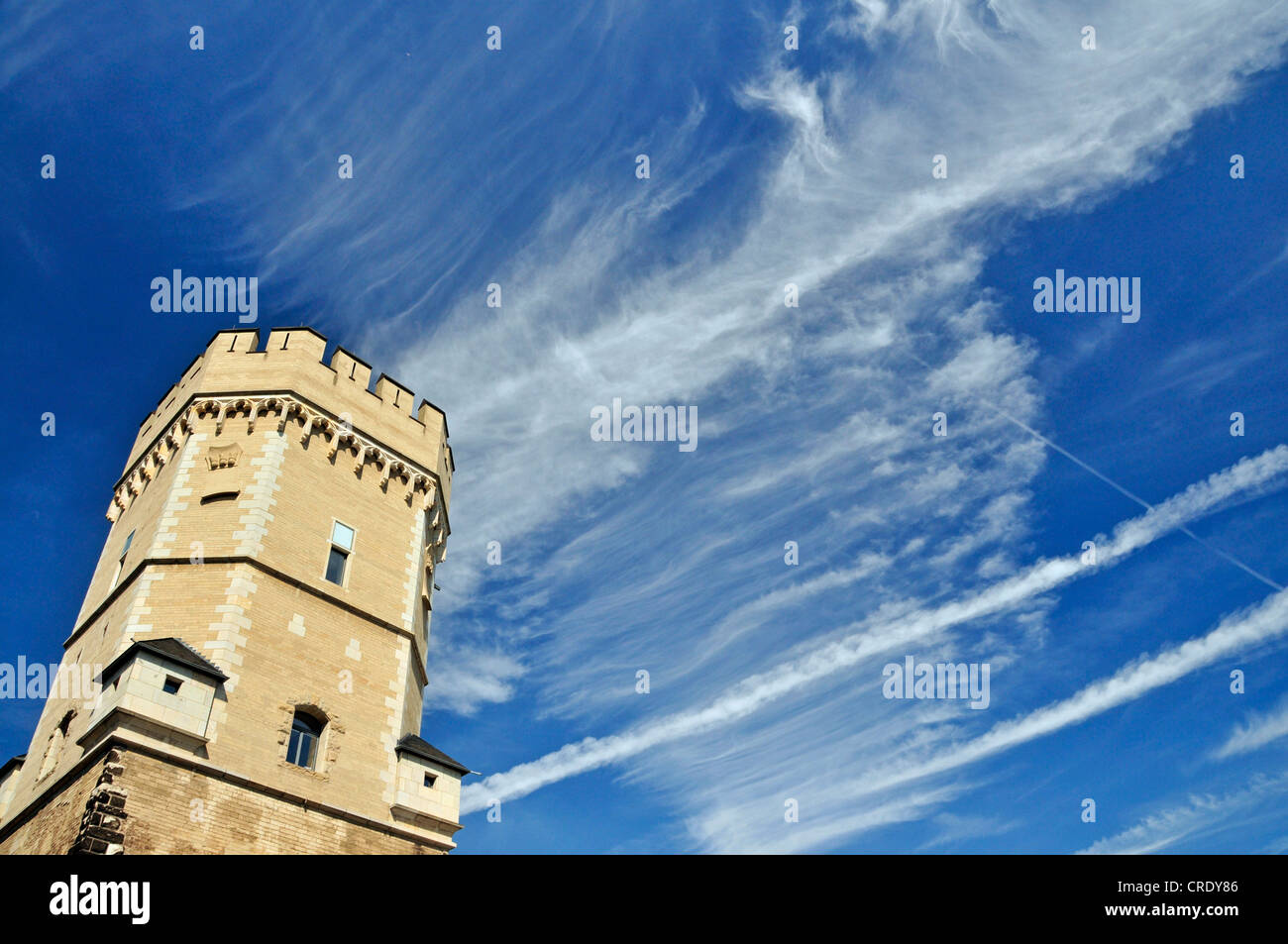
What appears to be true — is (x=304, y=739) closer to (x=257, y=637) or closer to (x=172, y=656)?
(x=257, y=637)

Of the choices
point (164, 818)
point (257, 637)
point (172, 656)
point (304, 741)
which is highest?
point (257, 637)

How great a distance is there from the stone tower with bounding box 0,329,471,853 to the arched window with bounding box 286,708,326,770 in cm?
5

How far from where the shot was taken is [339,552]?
76.4 feet

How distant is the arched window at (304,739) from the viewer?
1961 centimetres

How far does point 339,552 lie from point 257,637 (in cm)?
373

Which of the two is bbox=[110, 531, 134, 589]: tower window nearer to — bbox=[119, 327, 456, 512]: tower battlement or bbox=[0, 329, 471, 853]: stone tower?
bbox=[0, 329, 471, 853]: stone tower

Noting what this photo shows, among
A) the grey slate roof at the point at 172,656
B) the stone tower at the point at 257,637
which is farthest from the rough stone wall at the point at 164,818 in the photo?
the grey slate roof at the point at 172,656

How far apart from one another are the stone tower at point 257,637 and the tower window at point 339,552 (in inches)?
2.3

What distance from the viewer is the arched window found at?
19.6 metres

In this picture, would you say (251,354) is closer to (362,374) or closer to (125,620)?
(362,374)

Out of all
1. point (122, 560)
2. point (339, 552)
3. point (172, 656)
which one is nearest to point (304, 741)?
point (172, 656)

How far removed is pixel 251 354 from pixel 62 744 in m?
11.5
